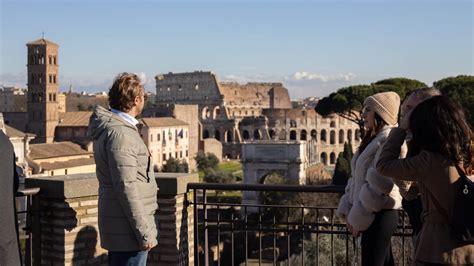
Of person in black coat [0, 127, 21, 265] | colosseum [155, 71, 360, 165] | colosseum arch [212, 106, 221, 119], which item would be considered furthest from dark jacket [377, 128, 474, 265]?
colosseum arch [212, 106, 221, 119]

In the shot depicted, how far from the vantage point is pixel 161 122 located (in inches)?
2100

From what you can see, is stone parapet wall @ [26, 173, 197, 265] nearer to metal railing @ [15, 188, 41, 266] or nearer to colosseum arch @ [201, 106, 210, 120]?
metal railing @ [15, 188, 41, 266]

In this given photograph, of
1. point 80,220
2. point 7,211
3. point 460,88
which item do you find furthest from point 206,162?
point 7,211

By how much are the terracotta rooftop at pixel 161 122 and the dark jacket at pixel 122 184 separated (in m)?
46.0

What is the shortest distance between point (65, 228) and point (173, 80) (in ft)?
291

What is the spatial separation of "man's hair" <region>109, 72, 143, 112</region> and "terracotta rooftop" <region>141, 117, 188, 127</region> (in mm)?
45895

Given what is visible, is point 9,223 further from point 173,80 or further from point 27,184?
point 173,80

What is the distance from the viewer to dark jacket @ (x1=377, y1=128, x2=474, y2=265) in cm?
296

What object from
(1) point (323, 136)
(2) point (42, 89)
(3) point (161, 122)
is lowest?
(1) point (323, 136)

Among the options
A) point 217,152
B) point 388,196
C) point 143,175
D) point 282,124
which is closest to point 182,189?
point 143,175

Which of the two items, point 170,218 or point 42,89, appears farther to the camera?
point 42,89

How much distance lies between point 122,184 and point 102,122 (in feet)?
1.25

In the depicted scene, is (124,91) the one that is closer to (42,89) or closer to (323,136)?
(42,89)

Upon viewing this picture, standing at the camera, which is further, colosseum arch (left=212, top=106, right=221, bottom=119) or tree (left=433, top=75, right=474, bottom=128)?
colosseum arch (left=212, top=106, right=221, bottom=119)
